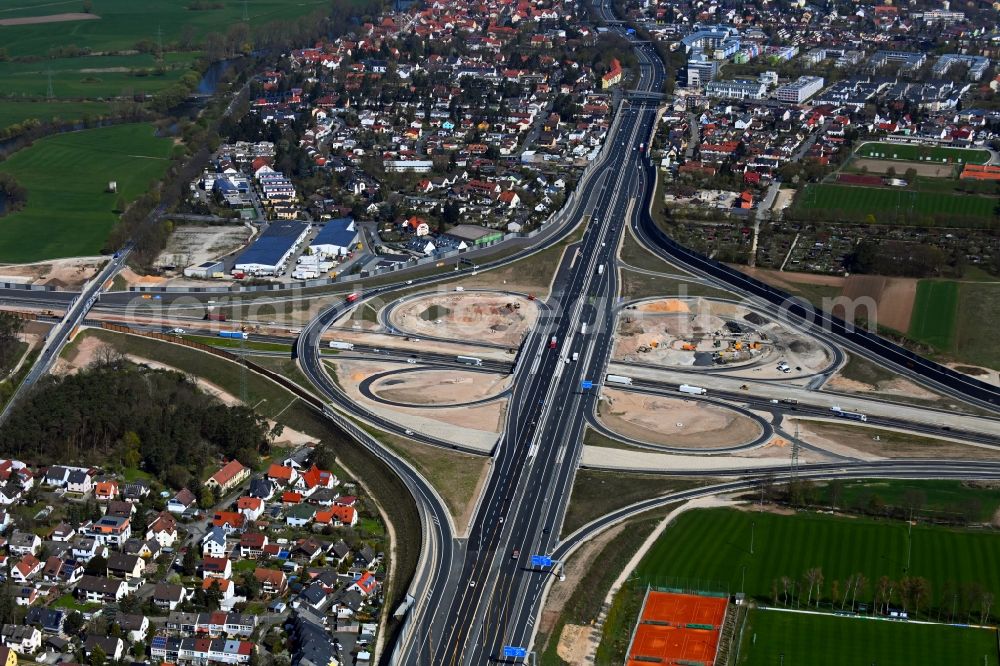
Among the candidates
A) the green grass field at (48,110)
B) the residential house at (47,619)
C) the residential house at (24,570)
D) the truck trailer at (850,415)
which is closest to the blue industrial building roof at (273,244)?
the residential house at (24,570)

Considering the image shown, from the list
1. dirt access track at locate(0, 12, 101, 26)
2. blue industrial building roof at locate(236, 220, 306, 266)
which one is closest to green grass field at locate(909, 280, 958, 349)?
blue industrial building roof at locate(236, 220, 306, 266)

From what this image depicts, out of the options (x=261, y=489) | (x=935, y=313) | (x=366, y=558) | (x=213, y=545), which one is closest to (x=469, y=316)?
(x=261, y=489)

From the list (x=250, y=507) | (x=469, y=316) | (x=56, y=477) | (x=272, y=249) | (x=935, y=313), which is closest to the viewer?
(x=250, y=507)

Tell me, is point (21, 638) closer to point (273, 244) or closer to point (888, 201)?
point (273, 244)

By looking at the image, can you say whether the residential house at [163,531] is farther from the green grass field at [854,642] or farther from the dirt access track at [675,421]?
the green grass field at [854,642]

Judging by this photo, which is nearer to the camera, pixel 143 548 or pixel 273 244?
pixel 143 548

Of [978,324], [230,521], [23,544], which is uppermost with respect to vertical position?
[978,324]

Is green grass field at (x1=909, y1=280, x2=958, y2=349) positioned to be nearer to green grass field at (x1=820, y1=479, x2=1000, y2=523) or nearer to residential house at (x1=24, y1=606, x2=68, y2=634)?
green grass field at (x1=820, y1=479, x2=1000, y2=523)
